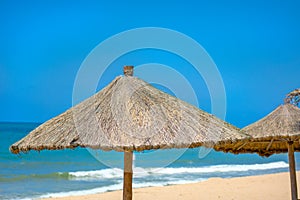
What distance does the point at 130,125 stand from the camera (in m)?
3.98

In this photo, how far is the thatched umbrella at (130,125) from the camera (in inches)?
154

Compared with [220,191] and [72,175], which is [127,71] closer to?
[220,191]

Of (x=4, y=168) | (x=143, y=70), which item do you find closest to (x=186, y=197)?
(x=143, y=70)

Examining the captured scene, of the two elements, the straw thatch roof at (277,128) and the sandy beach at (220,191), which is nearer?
the straw thatch roof at (277,128)

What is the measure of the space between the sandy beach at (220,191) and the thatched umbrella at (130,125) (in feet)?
21.9

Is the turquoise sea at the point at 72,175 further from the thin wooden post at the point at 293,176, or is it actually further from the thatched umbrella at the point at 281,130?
the thin wooden post at the point at 293,176

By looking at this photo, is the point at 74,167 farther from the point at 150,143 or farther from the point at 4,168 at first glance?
the point at 150,143

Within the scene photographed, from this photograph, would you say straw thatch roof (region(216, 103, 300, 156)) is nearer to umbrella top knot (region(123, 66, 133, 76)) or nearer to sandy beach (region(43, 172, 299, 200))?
umbrella top knot (region(123, 66, 133, 76))

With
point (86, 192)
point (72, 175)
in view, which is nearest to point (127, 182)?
point (86, 192)

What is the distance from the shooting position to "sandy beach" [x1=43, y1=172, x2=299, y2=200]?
10852mm

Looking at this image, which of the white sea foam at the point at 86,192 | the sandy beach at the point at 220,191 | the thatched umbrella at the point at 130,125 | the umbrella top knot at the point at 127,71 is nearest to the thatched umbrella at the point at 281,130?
the thatched umbrella at the point at 130,125

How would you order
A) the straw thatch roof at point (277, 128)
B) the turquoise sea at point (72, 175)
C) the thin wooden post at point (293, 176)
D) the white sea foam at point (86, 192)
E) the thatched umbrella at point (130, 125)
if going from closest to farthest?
the thatched umbrella at point (130, 125) < the straw thatch roof at point (277, 128) < the thin wooden post at point (293, 176) < the white sea foam at point (86, 192) < the turquoise sea at point (72, 175)

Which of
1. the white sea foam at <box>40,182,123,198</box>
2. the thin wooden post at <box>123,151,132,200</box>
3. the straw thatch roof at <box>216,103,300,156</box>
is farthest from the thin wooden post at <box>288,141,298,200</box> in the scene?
the white sea foam at <box>40,182,123,198</box>

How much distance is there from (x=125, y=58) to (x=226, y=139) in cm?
142
